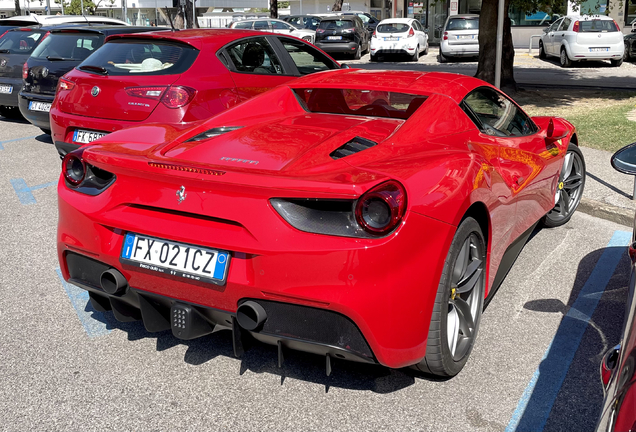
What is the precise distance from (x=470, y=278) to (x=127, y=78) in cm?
443

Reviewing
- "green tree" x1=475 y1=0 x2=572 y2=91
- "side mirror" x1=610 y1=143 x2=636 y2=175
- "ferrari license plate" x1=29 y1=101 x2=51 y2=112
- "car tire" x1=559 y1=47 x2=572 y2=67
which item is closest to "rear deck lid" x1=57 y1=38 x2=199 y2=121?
"ferrari license plate" x1=29 y1=101 x2=51 y2=112

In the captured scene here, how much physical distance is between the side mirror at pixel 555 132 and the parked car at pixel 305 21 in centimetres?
2553

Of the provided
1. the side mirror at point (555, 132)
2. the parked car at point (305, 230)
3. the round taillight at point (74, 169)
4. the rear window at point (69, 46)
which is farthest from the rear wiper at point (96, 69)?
the side mirror at point (555, 132)

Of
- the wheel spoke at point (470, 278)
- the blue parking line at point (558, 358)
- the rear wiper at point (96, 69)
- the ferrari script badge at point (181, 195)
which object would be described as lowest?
the blue parking line at point (558, 358)

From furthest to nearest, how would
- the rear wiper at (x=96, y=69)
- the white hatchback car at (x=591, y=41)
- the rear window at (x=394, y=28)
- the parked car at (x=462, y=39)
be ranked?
the rear window at (x=394, y=28), the parked car at (x=462, y=39), the white hatchback car at (x=591, y=41), the rear wiper at (x=96, y=69)

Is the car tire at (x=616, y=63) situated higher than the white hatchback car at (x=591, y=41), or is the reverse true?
the white hatchback car at (x=591, y=41)

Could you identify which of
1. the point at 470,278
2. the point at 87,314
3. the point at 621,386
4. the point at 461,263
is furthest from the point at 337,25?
the point at 621,386

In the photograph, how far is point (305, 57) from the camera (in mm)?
7668

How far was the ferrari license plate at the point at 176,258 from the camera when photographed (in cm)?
275

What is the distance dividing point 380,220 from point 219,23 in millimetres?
61329

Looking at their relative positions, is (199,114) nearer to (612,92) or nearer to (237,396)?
(237,396)

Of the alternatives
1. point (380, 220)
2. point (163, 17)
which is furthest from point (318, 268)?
→ point (163, 17)

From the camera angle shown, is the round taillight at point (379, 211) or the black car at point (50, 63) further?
the black car at point (50, 63)

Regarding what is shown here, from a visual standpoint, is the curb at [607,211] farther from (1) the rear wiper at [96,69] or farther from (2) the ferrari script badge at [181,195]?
(1) the rear wiper at [96,69]
